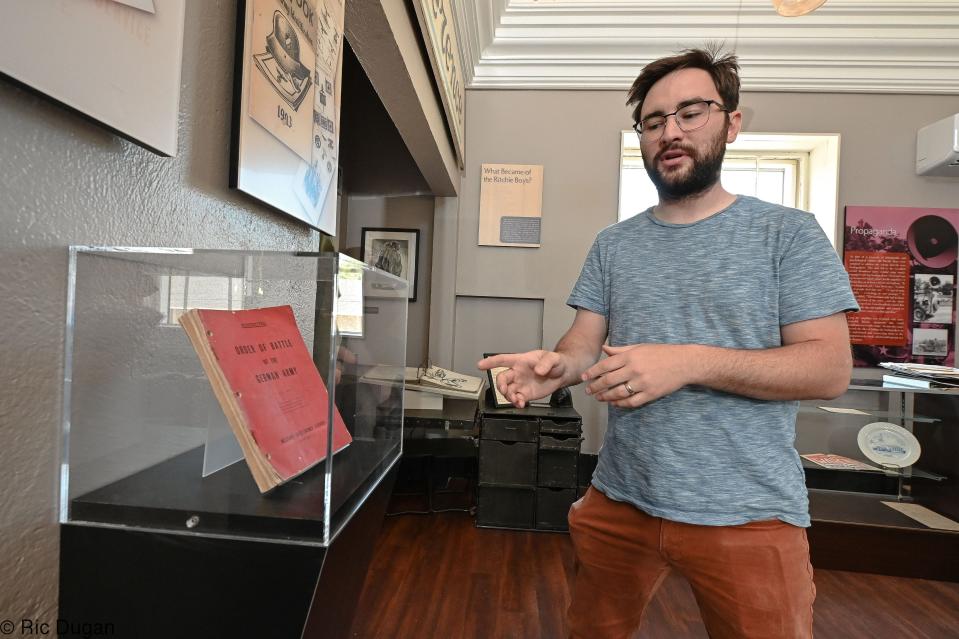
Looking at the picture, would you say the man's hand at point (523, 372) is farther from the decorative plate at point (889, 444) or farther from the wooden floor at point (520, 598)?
the decorative plate at point (889, 444)

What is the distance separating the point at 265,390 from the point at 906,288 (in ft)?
12.8

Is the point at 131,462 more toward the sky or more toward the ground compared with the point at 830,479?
more toward the sky

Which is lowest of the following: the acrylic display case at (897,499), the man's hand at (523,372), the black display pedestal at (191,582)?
the acrylic display case at (897,499)

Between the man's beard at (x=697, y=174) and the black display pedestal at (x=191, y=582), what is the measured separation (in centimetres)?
96

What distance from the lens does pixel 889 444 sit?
2.51 m

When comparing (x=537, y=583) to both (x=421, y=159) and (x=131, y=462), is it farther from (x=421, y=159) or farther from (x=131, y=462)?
(x=421, y=159)

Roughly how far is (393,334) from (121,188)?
1.75 ft

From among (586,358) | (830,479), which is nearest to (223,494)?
(586,358)

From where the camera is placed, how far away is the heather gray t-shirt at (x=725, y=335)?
3.14 ft

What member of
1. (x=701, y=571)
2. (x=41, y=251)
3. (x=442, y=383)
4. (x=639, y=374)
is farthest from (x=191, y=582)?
(x=442, y=383)

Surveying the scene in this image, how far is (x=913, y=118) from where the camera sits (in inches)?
121

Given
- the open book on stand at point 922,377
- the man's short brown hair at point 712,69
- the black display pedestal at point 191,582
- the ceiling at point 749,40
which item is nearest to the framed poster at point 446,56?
the ceiling at point 749,40

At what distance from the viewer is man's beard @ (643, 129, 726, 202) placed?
3.43 feet

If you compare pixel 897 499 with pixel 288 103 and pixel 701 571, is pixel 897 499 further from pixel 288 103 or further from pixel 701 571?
pixel 288 103
